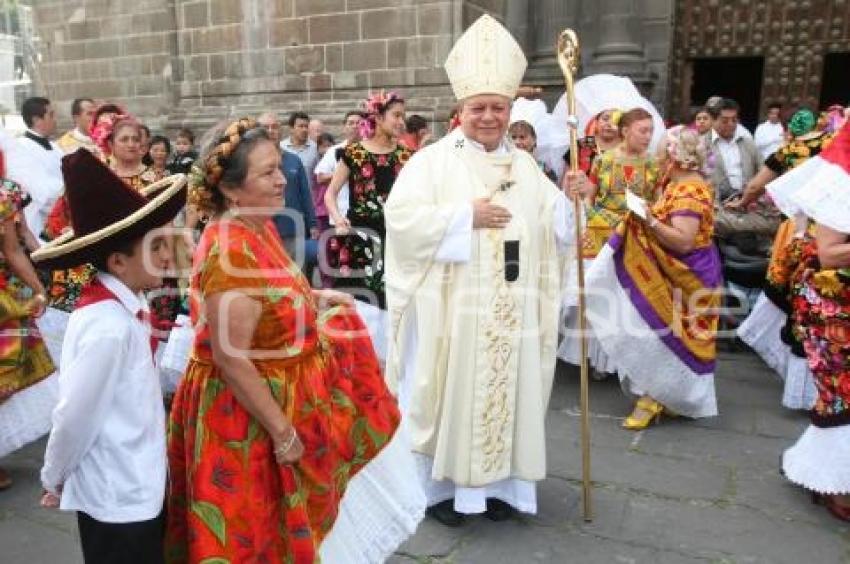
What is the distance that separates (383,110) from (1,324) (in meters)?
2.67

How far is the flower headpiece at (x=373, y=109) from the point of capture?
497 centimetres

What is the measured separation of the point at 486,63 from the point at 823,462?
2.35 metres

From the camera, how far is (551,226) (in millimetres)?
3332

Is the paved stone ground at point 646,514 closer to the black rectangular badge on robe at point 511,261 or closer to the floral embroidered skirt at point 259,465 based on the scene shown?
the floral embroidered skirt at point 259,465

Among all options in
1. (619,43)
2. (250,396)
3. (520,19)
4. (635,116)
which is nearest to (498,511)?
(250,396)


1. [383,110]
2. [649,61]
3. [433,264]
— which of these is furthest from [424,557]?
[649,61]

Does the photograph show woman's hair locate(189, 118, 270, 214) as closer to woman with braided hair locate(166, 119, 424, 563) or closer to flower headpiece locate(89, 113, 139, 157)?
woman with braided hair locate(166, 119, 424, 563)

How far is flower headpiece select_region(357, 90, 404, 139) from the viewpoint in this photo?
4.97 m

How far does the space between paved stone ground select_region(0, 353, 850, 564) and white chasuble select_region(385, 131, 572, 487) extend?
29 centimetres

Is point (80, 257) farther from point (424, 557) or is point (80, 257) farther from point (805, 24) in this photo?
point (805, 24)

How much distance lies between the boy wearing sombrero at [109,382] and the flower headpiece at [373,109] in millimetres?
3141

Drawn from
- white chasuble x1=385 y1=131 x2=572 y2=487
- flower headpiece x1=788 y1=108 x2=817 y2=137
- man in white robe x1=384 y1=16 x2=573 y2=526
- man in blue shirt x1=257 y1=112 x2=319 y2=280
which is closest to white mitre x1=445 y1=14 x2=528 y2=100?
man in white robe x1=384 y1=16 x2=573 y2=526

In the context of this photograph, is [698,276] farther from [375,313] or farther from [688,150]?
[375,313]

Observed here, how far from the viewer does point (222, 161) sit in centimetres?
206
